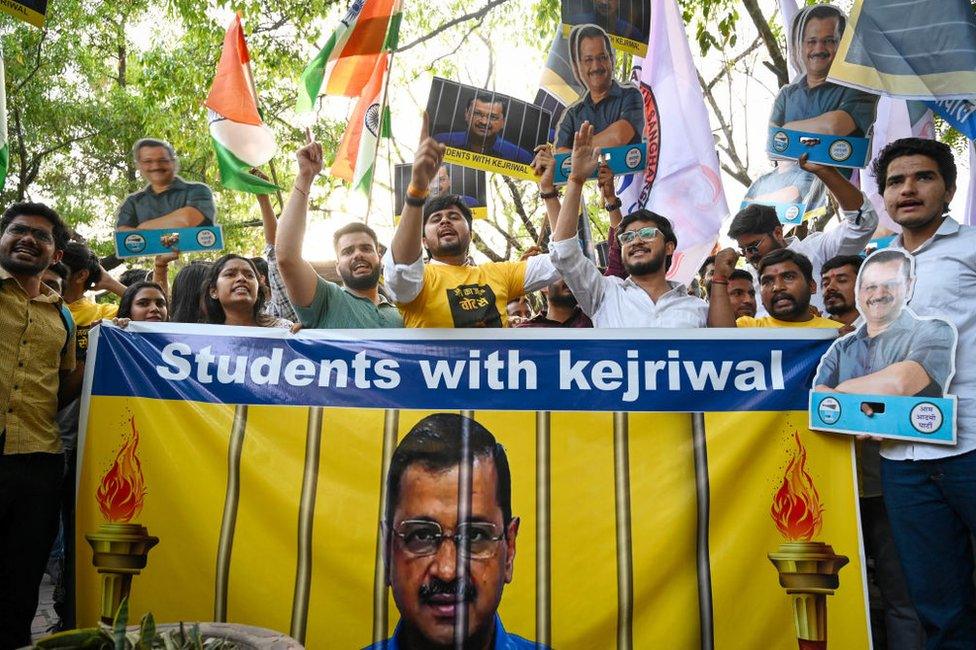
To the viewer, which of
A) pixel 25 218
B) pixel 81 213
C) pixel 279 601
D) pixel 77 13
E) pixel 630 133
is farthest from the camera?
pixel 81 213

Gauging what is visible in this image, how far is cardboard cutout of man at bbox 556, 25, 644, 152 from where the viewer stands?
17.0 ft

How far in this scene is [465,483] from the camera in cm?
335

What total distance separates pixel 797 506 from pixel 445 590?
1.40 meters

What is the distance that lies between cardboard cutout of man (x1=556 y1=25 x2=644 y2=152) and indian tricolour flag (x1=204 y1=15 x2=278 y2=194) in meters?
1.80

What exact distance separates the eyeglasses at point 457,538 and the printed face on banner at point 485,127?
8.28ft

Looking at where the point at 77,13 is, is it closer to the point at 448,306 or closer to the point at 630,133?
the point at 630,133

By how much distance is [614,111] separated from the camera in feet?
17.1

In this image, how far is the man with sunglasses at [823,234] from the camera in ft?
15.1

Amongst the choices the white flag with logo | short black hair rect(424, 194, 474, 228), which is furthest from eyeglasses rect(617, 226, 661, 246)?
the white flag with logo

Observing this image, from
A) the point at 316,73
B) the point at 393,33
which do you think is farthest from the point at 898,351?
the point at 316,73

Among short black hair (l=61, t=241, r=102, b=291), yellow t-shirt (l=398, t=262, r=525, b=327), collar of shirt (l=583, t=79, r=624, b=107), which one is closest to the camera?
yellow t-shirt (l=398, t=262, r=525, b=327)

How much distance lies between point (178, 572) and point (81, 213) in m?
12.5

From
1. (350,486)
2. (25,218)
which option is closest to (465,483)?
(350,486)

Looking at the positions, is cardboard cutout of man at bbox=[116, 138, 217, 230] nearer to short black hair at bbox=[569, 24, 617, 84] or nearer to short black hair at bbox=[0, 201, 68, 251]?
short black hair at bbox=[0, 201, 68, 251]
